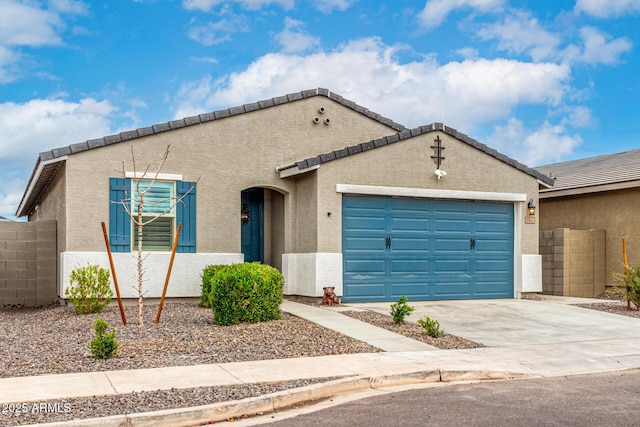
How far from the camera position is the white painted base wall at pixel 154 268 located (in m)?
14.4

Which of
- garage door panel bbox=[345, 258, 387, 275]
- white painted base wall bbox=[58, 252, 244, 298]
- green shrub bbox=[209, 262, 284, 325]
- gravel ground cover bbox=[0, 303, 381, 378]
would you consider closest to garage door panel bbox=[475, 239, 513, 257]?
garage door panel bbox=[345, 258, 387, 275]

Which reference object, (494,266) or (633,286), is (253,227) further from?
(633,286)

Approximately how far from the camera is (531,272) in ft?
56.6

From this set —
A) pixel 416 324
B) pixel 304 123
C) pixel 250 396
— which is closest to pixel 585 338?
pixel 416 324

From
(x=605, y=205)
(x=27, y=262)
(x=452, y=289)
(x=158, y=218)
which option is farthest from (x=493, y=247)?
(x=27, y=262)

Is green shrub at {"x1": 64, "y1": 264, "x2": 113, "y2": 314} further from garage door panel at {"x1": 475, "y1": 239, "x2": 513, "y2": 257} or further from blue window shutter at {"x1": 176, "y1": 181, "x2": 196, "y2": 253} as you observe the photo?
garage door panel at {"x1": 475, "y1": 239, "x2": 513, "y2": 257}

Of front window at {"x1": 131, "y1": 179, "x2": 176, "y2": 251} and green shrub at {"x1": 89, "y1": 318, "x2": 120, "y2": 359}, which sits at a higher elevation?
front window at {"x1": 131, "y1": 179, "x2": 176, "y2": 251}

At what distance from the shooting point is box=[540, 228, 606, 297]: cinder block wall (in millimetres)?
18720

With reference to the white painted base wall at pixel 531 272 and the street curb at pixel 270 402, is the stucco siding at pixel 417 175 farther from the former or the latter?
the street curb at pixel 270 402

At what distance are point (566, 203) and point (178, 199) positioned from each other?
12.7 metres

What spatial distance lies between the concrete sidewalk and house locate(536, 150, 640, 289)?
20.1 ft

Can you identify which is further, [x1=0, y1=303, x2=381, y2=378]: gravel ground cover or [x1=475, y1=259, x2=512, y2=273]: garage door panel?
[x1=475, y1=259, x2=512, y2=273]: garage door panel

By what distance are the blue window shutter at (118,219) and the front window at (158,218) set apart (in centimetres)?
13

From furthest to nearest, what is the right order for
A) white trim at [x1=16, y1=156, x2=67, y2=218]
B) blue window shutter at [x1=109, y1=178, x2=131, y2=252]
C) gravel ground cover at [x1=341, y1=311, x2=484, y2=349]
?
blue window shutter at [x1=109, y1=178, x2=131, y2=252]
white trim at [x1=16, y1=156, x2=67, y2=218]
gravel ground cover at [x1=341, y1=311, x2=484, y2=349]
